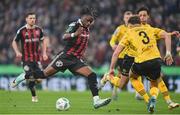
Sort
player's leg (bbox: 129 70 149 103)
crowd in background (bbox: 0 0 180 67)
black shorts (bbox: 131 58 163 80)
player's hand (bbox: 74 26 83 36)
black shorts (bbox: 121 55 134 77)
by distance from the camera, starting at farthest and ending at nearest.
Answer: crowd in background (bbox: 0 0 180 67)
black shorts (bbox: 121 55 134 77)
player's hand (bbox: 74 26 83 36)
player's leg (bbox: 129 70 149 103)
black shorts (bbox: 131 58 163 80)

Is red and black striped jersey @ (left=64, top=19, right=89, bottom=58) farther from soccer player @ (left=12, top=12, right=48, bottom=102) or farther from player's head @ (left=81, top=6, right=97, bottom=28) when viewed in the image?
soccer player @ (left=12, top=12, right=48, bottom=102)

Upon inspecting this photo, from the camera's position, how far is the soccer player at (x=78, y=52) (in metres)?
15.9

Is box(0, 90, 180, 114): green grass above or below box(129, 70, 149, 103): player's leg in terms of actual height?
below

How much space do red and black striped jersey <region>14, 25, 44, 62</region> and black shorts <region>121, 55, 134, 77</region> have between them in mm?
2379

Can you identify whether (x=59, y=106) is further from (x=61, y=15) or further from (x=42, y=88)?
(x=61, y=15)

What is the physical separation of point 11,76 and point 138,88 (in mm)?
13558

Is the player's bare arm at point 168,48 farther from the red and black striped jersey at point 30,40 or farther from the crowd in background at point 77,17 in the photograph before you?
the crowd in background at point 77,17

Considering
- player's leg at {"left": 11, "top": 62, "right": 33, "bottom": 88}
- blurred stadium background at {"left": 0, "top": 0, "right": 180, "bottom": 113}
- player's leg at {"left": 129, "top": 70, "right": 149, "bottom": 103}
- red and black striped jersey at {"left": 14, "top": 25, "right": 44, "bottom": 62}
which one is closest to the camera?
player's leg at {"left": 129, "top": 70, "right": 149, "bottom": 103}

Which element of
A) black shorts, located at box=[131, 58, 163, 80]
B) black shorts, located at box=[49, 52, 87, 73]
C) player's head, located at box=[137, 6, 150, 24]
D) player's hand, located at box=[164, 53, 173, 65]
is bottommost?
black shorts, located at box=[131, 58, 163, 80]

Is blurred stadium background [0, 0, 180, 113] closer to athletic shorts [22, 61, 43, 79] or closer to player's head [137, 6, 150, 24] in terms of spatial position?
athletic shorts [22, 61, 43, 79]

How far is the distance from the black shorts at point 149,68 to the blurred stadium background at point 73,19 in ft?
36.8

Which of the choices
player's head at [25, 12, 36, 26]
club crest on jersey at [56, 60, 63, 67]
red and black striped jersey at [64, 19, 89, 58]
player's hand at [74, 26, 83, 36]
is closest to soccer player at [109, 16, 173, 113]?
player's hand at [74, 26, 83, 36]

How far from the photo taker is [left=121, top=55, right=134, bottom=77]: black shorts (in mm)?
18859

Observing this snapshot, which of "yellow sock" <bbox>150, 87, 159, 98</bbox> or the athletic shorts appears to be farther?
the athletic shorts
